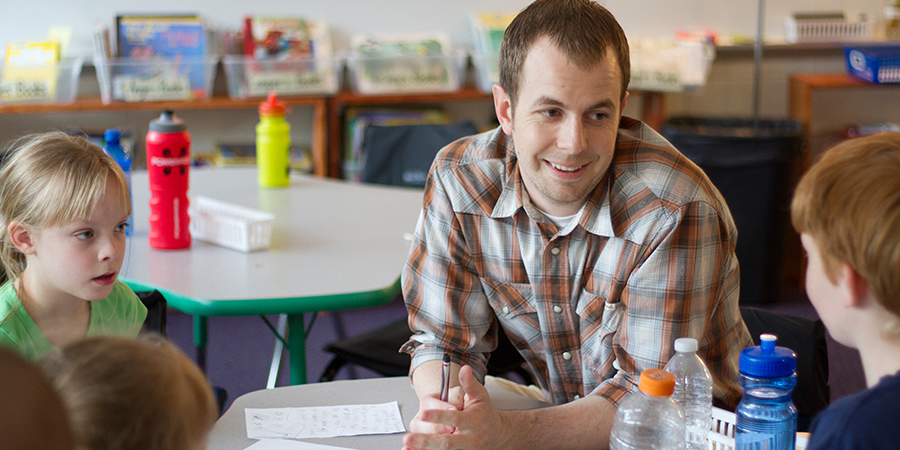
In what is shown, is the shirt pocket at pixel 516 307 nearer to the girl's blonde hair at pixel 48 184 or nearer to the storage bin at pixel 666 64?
the girl's blonde hair at pixel 48 184

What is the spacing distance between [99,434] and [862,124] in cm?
445

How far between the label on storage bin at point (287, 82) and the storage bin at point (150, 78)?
0.20 meters

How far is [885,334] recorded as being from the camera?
→ 0.88m

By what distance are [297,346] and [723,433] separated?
936 mm

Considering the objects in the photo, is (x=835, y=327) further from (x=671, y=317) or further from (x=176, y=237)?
(x=176, y=237)

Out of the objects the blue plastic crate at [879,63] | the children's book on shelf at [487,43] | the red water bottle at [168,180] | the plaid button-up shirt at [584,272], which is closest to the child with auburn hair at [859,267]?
the plaid button-up shirt at [584,272]

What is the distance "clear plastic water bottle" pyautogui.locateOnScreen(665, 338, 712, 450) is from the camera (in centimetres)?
106

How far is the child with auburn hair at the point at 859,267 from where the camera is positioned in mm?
787

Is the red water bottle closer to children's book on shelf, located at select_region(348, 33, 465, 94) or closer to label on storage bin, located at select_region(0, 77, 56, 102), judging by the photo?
label on storage bin, located at select_region(0, 77, 56, 102)

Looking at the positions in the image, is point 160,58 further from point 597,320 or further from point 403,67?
Result: point 597,320

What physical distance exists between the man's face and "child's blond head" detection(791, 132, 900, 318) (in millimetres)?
436

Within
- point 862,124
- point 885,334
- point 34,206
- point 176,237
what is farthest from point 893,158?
point 862,124

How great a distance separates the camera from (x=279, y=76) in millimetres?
3461

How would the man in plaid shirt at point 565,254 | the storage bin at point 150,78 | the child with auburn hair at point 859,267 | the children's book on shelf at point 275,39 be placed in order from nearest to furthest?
the child with auburn hair at point 859,267 < the man in plaid shirt at point 565,254 < the storage bin at point 150,78 < the children's book on shelf at point 275,39
